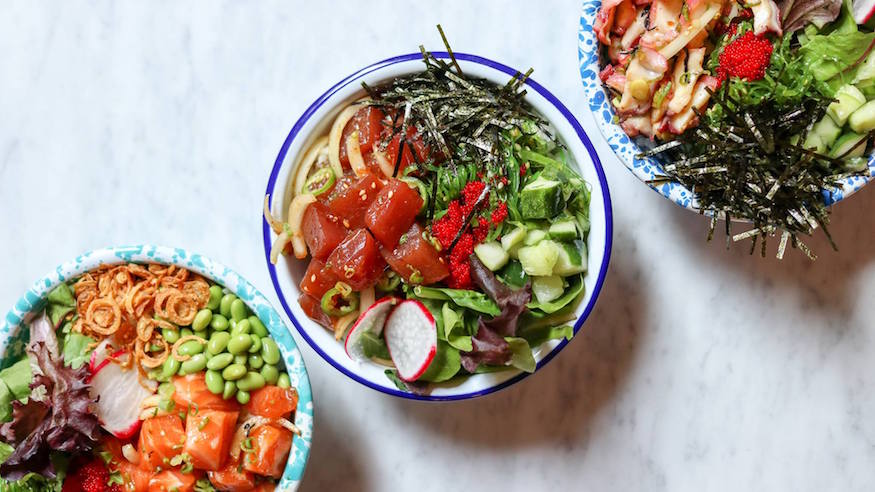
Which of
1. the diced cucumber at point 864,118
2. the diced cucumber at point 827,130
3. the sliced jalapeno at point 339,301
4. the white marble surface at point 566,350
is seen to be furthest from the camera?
the white marble surface at point 566,350

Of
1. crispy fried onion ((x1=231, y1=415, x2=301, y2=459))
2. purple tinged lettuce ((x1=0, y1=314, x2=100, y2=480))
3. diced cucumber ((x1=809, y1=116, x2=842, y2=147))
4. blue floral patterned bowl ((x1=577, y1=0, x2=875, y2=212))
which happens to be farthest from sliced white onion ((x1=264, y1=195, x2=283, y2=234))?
diced cucumber ((x1=809, y1=116, x2=842, y2=147))

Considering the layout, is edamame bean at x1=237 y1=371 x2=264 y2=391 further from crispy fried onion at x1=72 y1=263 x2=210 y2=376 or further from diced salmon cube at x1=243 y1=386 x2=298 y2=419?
crispy fried onion at x1=72 y1=263 x2=210 y2=376

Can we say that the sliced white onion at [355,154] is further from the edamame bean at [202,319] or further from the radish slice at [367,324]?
the edamame bean at [202,319]

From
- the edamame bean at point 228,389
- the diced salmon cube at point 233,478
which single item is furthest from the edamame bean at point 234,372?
the diced salmon cube at point 233,478

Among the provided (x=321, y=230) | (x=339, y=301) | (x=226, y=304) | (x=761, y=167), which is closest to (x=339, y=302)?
(x=339, y=301)

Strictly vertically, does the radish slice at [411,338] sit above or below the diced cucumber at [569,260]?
below

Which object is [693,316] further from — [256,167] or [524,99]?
[256,167]

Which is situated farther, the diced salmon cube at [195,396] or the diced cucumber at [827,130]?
the diced salmon cube at [195,396]
